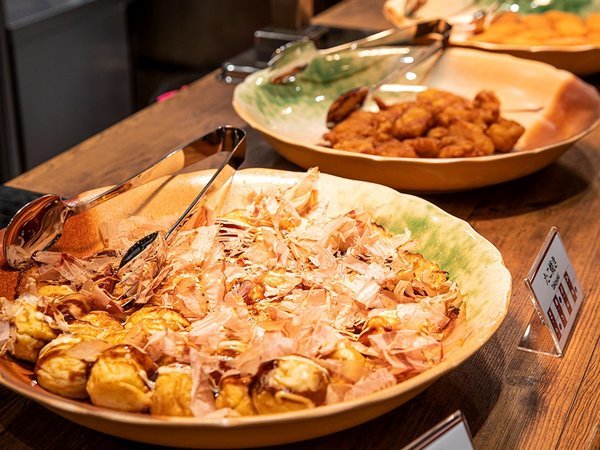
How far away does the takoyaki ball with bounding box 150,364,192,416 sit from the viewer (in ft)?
2.22

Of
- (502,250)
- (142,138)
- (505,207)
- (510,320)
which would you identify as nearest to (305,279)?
(510,320)

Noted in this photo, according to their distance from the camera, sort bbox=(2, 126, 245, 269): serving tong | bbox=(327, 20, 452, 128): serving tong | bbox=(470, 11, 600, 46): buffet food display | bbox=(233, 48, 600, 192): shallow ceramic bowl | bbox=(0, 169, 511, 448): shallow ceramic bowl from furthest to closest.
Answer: bbox=(470, 11, 600, 46): buffet food display
bbox=(327, 20, 452, 128): serving tong
bbox=(233, 48, 600, 192): shallow ceramic bowl
bbox=(2, 126, 245, 269): serving tong
bbox=(0, 169, 511, 448): shallow ceramic bowl

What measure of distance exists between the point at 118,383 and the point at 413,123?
2.66 ft

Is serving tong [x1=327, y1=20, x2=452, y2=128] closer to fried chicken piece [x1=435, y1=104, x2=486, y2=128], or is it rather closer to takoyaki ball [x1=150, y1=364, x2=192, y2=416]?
fried chicken piece [x1=435, y1=104, x2=486, y2=128]

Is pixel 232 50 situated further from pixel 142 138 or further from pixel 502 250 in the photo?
pixel 502 250

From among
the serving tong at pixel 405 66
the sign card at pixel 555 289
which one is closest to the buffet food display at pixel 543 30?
the serving tong at pixel 405 66

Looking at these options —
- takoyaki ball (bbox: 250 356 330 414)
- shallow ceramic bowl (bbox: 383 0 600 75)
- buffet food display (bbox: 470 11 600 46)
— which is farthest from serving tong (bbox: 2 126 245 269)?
buffet food display (bbox: 470 11 600 46)

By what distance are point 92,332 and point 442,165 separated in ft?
2.02

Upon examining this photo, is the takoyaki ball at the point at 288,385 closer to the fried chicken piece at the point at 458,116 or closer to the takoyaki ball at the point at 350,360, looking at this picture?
the takoyaki ball at the point at 350,360

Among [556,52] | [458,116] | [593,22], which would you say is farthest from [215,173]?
[593,22]

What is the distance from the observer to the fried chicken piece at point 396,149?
1.28 meters

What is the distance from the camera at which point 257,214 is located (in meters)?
Answer: 1.03

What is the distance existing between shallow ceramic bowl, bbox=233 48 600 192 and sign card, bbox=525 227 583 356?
0.26 meters

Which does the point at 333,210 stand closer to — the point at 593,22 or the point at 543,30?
the point at 543,30
